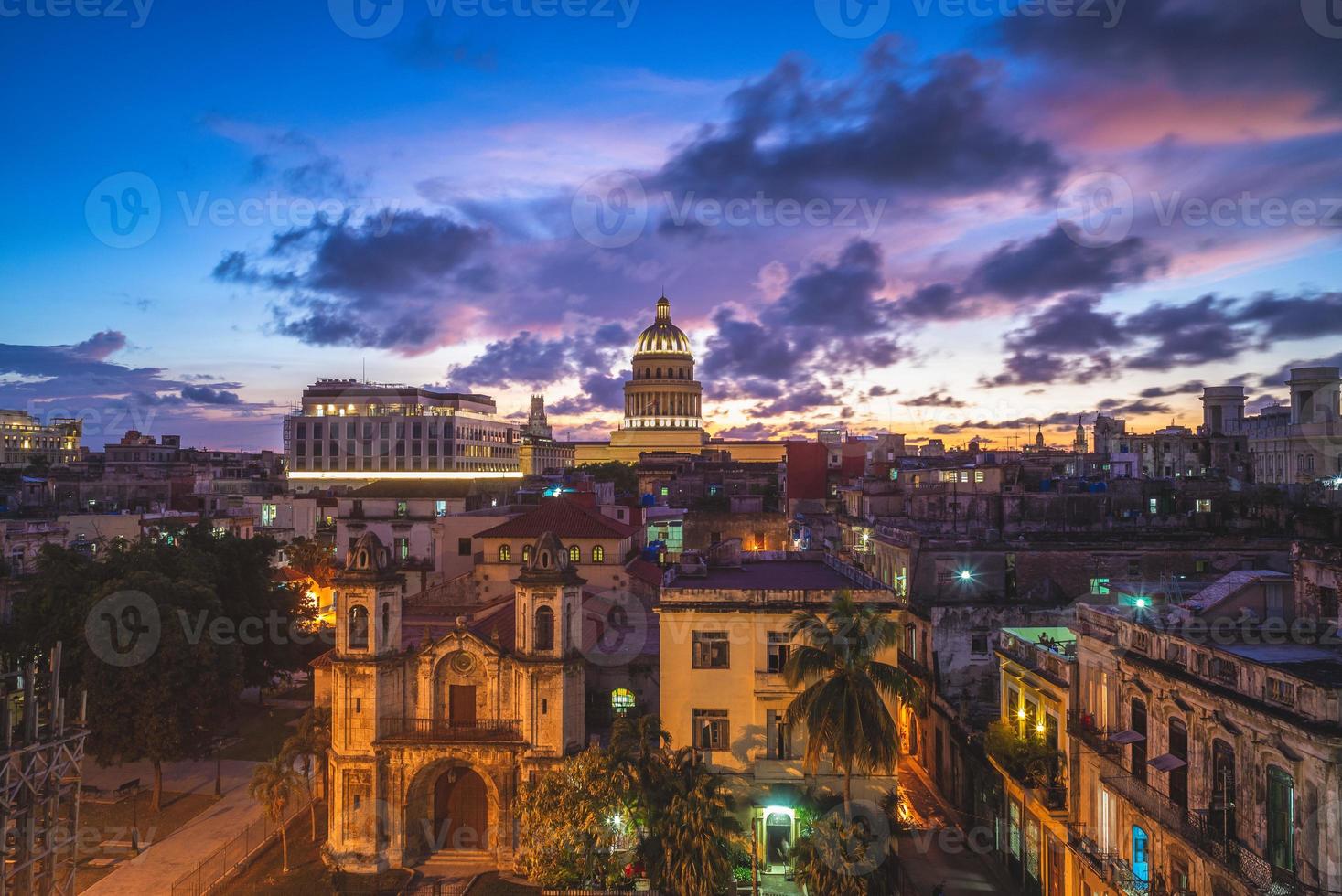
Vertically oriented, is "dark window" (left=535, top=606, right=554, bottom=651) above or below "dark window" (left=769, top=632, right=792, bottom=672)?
above

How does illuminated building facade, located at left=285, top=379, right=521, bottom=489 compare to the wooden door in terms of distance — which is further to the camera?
illuminated building facade, located at left=285, top=379, right=521, bottom=489

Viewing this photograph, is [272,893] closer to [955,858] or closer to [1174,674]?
[955,858]

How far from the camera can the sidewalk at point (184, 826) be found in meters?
29.5

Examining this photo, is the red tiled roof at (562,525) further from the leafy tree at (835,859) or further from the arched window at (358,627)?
the leafy tree at (835,859)

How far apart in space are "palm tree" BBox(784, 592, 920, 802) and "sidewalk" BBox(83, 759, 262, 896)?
21795 millimetres

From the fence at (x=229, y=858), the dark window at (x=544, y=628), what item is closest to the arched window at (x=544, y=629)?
the dark window at (x=544, y=628)

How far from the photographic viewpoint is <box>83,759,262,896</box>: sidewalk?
2953cm

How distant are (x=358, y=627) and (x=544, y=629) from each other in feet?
21.1

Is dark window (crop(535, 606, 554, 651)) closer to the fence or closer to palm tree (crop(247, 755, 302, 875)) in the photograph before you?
palm tree (crop(247, 755, 302, 875))

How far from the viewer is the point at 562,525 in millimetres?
48812

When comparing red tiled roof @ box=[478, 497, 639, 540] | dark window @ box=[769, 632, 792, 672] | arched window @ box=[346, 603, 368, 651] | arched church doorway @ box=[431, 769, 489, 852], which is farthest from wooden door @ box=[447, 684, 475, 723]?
red tiled roof @ box=[478, 497, 639, 540]

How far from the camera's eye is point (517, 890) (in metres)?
27.7

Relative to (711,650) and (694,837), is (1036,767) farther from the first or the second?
(711,650)

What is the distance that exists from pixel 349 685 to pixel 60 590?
1929 centimetres
